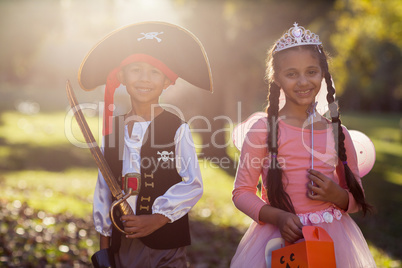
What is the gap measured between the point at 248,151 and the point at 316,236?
0.76 metres

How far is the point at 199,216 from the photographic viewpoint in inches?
361

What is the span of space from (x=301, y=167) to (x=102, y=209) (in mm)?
1472

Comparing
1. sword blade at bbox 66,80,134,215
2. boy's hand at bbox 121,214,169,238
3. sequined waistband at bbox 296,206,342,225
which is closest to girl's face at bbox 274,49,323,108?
sequined waistband at bbox 296,206,342,225

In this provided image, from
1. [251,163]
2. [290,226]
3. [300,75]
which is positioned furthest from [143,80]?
[290,226]

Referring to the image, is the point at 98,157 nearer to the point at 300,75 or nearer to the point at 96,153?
the point at 96,153

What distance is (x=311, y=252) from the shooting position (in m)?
2.47

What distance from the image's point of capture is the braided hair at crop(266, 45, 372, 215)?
2.94 metres

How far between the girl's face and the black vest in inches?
32.4

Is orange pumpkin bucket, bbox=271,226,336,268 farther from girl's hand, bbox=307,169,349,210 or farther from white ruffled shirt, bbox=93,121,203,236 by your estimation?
white ruffled shirt, bbox=93,121,203,236

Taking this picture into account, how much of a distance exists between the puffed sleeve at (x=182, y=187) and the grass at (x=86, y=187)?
3.76 m

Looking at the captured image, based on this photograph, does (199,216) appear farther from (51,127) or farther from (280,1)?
(51,127)

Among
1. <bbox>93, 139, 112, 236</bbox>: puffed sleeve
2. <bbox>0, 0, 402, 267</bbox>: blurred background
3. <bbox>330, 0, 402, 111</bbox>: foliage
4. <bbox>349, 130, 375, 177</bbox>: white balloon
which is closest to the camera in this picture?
<bbox>93, 139, 112, 236</bbox>: puffed sleeve

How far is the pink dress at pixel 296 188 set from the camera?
2.92 meters

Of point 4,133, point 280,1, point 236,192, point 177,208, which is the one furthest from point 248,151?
point 4,133
